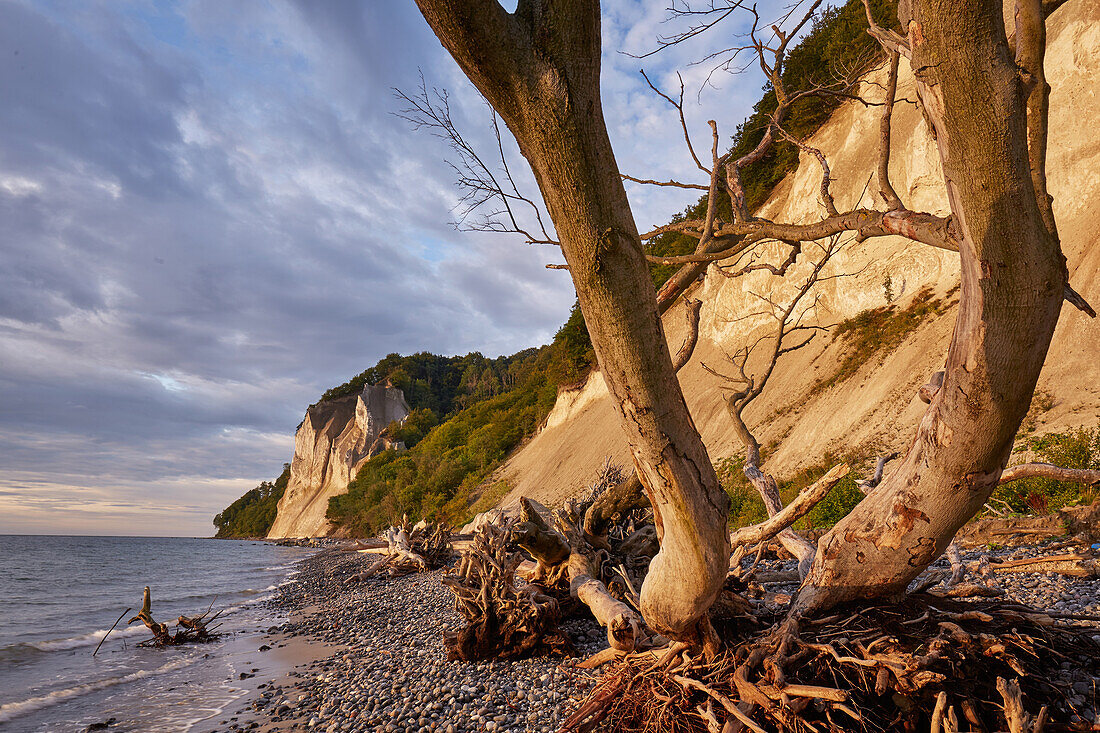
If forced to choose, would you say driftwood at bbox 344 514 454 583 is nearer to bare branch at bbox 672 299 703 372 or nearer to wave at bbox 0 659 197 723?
wave at bbox 0 659 197 723

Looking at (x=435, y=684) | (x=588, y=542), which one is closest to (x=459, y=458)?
(x=588, y=542)

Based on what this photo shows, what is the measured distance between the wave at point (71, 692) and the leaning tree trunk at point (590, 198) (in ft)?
30.6

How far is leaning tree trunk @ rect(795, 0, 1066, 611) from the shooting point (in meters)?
2.40

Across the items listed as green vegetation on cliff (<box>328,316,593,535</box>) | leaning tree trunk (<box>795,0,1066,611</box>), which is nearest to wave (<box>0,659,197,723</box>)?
leaning tree trunk (<box>795,0,1066,611</box>)

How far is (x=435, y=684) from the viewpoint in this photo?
17.6 feet

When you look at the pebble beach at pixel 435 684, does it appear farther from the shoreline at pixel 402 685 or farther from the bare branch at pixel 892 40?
the bare branch at pixel 892 40

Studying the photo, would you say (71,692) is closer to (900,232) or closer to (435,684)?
(435,684)

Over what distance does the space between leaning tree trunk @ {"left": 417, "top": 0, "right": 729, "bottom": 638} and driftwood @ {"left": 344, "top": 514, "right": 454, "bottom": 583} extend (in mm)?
14215

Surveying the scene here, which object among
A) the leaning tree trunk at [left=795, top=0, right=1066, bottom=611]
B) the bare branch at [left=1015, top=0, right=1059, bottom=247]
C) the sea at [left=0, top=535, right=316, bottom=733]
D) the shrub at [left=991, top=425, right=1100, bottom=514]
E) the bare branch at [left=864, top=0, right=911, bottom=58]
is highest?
the bare branch at [left=864, top=0, right=911, bottom=58]

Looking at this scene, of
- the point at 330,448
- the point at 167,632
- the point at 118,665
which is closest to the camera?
the point at 118,665

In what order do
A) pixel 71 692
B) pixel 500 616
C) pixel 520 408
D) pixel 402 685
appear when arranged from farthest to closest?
pixel 520 408
pixel 71 692
pixel 500 616
pixel 402 685

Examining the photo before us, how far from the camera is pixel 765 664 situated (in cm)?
304

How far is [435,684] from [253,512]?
11198 cm

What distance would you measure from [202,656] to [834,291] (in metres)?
21.4
